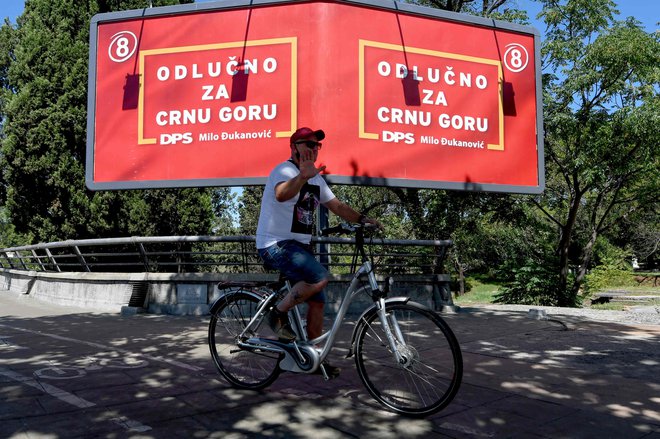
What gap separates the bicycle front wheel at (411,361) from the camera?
130 inches

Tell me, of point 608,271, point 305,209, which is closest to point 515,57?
point 305,209

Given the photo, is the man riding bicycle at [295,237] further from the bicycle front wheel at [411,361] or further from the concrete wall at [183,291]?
the concrete wall at [183,291]

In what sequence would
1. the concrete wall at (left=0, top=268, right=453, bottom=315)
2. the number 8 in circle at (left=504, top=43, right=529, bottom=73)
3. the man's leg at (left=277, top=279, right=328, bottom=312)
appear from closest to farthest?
the man's leg at (left=277, top=279, right=328, bottom=312), the concrete wall at (left=0, top=268, right=453, bottom=315), the number 8 in circle at (left=504, top=43, right=529, bottom=73)

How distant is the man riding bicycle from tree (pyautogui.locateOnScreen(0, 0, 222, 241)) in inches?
547

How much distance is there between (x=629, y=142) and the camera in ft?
52.2

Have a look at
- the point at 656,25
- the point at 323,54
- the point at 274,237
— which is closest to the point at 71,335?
the point at 274,237

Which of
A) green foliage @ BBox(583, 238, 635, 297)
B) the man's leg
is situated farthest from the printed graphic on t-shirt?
green foliage @ BBox(583, 238, 635, 297)

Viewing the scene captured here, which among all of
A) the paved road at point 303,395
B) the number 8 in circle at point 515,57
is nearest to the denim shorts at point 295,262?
the paved road at point 303,395

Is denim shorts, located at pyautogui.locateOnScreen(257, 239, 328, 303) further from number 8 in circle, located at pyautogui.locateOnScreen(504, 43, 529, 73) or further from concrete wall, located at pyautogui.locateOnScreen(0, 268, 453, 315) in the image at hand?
number 8 in circle, located at pyautogui.locateOnScreen(504, 43, 529, 73)

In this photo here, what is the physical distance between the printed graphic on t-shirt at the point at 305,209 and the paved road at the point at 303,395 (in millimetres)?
1224

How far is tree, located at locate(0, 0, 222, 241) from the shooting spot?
16.7 meters

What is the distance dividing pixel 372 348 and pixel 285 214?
1130mm

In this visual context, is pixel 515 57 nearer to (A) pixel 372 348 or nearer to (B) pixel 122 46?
(B) pixel 122 46

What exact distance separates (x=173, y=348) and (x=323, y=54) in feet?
20.0
